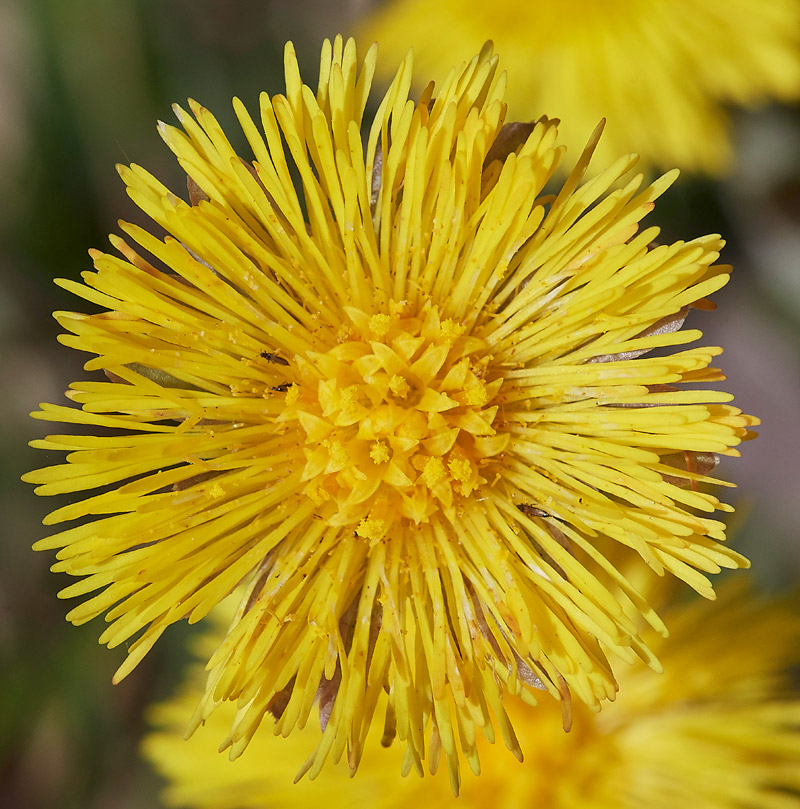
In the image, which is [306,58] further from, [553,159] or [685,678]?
[685,678]

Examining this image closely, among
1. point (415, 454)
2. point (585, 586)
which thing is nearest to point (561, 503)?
point (585, 586)

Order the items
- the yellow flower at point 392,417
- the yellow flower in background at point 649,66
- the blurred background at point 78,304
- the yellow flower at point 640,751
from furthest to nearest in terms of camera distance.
A: 1. the blurred background at point 78,304
2. the yellow flower in background at point 649,66
3. the yellow flower at point 640,751
4. the yellow flower at point 392,417

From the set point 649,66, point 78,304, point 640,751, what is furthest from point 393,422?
point 78,304

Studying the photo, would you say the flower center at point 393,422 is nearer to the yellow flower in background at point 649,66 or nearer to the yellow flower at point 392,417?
the yellow flower at point 392,417

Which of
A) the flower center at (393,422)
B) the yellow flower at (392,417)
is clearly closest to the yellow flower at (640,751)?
the yellow flower at (392,417)

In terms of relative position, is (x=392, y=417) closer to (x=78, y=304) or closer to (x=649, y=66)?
(x=649, y=66)
